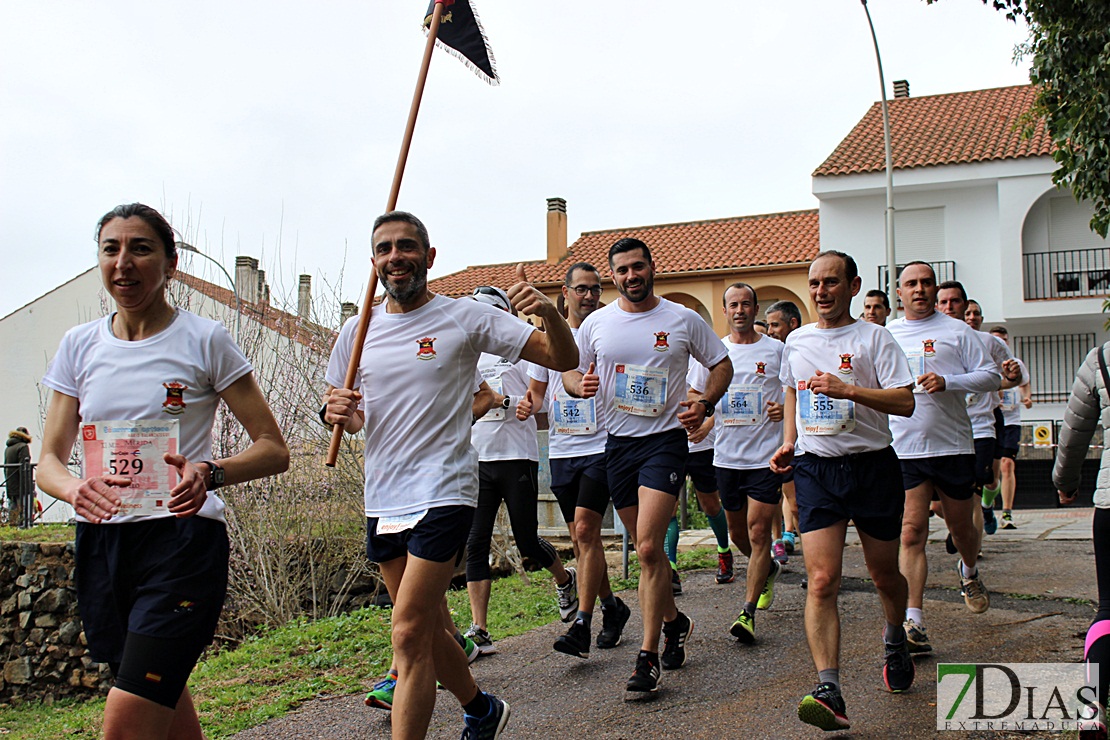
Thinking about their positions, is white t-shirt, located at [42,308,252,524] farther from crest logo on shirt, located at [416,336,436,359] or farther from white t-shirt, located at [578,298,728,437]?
white t-shirt, located at [578,298,728,437]

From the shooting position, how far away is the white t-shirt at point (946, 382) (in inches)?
284

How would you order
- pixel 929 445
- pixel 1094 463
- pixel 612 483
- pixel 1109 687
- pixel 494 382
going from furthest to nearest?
1. pixel 1094 463
2. pixel 494 382
3. pixel 929 445
4. pixel 612 483
5. pixel 1109 687

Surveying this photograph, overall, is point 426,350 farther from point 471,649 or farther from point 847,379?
point 471,649

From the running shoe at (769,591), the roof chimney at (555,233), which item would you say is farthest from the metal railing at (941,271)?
the running shoe at (769,591)

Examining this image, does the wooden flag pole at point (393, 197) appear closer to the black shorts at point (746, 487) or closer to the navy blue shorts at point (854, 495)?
the navy blue shorts at point (854, 495)

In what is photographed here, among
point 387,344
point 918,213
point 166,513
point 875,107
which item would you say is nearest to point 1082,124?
point 387,344

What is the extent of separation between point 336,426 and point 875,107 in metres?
33.1

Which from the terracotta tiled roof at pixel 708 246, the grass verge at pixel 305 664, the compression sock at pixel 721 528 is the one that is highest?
the terracotta tiled roof at pixel 708 246

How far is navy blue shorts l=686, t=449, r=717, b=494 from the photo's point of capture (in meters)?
9.10

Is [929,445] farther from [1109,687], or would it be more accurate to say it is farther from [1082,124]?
[1082,124]

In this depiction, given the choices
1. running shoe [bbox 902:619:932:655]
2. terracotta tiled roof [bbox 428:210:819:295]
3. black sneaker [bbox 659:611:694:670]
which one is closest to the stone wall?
black sneaker [bbox 659:611:694:670]

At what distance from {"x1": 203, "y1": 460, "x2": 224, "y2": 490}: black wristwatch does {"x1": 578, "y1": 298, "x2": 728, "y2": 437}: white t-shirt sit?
3.00 metres

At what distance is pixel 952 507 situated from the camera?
7.25 m

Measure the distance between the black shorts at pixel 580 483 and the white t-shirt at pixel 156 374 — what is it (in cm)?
356
